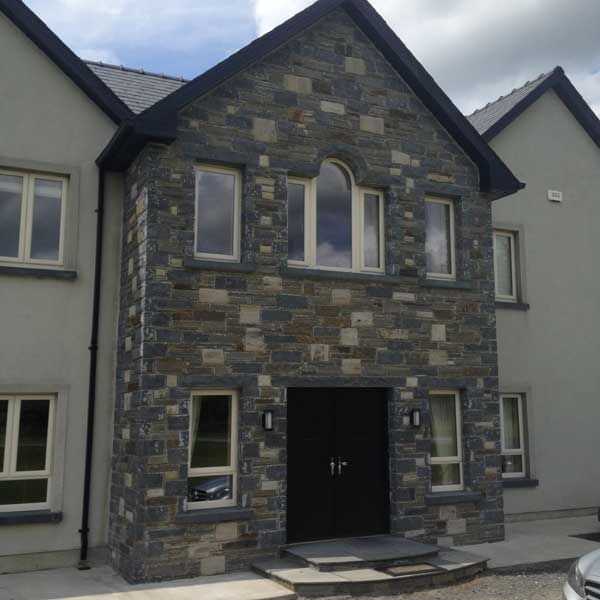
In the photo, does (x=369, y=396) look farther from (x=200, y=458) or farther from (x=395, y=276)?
(x=200, y=458)

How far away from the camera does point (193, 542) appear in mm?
9398

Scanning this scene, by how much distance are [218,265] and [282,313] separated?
1.16 m

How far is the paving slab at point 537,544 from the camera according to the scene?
10.4 metres

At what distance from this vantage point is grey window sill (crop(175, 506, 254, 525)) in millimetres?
9367

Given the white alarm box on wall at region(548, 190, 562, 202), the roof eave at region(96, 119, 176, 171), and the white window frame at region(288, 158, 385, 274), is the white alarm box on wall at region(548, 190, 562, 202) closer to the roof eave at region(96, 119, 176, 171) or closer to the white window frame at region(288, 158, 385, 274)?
the white window frame at region(288, 158, 385, 274)

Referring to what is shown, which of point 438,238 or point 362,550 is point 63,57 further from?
point 362,550

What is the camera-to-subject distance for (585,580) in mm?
6637

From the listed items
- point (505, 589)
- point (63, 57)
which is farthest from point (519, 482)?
point (63, 57)

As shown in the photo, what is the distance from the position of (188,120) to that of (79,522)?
5.88 metres

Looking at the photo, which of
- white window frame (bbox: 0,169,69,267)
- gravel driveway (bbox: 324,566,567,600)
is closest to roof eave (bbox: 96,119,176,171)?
white window frame (bbox: 0,169,69,267)

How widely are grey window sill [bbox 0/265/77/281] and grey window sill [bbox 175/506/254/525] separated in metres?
3.81

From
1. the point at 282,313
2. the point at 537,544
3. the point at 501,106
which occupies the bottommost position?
the point at 537,544

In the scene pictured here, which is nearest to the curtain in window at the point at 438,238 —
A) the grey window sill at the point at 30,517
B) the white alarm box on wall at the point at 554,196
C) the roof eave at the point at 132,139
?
the white alarm box on wall at the point at 554,196

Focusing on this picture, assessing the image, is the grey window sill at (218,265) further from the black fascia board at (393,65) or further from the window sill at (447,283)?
the window sill at (447,283)
